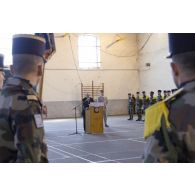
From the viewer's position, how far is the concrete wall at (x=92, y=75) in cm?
1791

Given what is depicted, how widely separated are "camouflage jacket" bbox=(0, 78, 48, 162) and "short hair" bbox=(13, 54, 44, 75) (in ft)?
0.15

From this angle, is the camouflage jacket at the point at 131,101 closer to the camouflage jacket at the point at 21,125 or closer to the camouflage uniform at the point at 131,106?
the camouflage uniform at the point at 131,106

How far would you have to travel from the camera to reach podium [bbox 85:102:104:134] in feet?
33.2

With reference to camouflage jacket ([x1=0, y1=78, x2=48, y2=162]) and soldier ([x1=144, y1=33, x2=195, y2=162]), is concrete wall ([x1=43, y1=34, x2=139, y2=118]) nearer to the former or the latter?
camouflage jacket ([x1=0, y1=78, x2=48, y2=162])

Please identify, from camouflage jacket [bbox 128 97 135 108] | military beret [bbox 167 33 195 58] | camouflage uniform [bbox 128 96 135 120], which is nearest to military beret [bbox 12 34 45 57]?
military beret [bbox 167 33 195 58]

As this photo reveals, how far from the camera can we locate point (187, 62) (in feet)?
3.79

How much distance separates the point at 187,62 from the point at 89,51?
1783cm

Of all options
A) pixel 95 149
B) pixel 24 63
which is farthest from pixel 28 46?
pixel 95 149

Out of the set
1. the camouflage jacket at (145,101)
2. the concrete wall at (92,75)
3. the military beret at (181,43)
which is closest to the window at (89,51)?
the concrete wall at (92,75)

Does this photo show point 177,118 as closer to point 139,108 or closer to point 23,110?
point 23,110

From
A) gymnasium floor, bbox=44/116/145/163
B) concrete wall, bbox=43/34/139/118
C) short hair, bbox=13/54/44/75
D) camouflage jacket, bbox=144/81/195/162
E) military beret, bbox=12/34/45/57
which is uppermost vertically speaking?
concrete wall, bbox=43/34/139/118

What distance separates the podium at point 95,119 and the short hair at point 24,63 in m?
8.57

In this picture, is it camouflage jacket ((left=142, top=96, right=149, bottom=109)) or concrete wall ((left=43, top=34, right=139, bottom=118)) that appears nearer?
camouflage jacket ((left=142, top=96, right=149, bottom=109))

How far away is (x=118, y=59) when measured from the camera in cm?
1944
